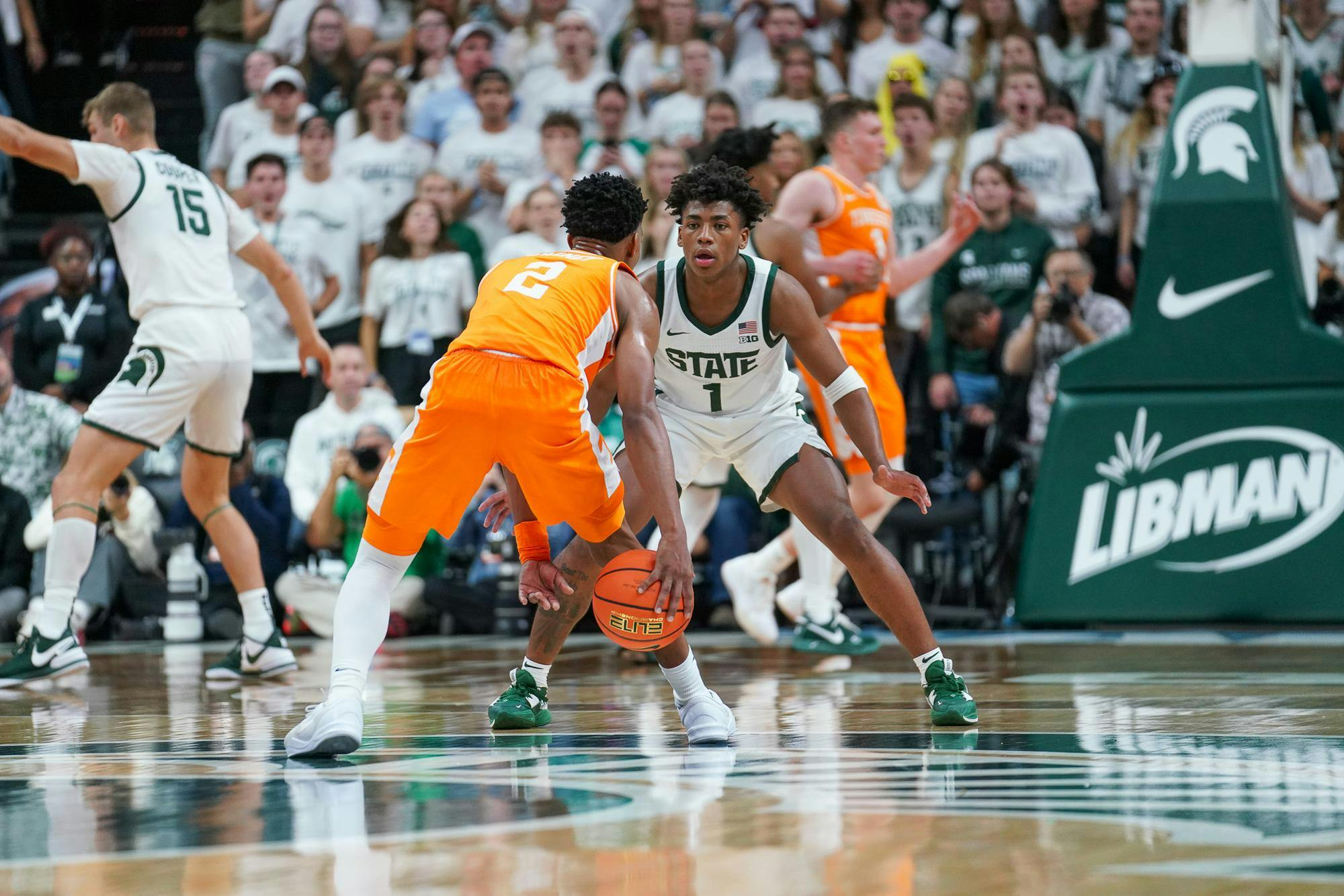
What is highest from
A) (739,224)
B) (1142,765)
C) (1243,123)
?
(1243,123)

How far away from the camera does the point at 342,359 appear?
9938 millimetres

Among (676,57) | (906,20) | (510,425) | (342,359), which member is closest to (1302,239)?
(906,20)

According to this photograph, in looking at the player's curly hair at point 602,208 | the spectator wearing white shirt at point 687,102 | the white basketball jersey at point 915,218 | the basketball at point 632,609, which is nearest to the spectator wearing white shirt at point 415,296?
the spectator wearing white shirt at point 687,102

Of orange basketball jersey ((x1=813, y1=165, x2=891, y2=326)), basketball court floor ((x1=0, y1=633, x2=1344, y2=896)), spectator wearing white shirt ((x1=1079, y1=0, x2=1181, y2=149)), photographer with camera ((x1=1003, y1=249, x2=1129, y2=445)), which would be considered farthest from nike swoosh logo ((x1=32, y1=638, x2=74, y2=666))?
spectator wearing white shirt ((x1=1079, y1=0, x2=1181, y2=149))

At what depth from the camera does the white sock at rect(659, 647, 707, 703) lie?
4707 millimetres

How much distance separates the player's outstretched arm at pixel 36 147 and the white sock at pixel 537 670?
8.77 feet

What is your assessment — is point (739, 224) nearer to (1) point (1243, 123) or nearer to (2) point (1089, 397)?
(2) point (1089, 397)

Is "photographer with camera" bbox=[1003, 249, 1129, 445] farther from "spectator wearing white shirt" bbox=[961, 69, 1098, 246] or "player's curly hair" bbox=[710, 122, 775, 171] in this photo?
"player's curly hair" bbox=[710, 122, 775, 171]

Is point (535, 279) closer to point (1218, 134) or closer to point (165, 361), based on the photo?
point (165, 361)

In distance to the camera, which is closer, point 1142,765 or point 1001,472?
point 1142,765

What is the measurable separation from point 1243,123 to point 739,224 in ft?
12.5

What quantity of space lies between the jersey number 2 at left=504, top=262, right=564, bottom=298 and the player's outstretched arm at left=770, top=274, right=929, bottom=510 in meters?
0.95

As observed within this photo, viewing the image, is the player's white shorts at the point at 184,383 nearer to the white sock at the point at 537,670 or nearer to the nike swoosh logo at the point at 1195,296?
the white sock at the point at 537,670

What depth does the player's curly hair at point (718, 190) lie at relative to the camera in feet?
16.8
